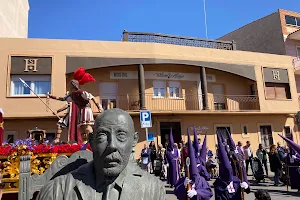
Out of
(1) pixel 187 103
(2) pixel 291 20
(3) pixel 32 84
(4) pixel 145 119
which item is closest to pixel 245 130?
(1) pixel 187 103

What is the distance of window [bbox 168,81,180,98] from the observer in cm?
1950

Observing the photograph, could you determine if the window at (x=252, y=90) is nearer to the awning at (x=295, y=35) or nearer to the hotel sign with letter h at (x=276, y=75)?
the hotel sign with letter h at (x=276, y=75)

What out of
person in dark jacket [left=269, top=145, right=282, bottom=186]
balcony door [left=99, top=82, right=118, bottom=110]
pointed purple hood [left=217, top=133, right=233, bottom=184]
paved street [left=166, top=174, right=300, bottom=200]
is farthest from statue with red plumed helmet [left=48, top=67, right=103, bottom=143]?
balcony door [left=99, top=82, right=118, bottom=110]

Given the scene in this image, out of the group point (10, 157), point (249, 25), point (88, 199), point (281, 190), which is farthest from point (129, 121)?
point (249, 25)

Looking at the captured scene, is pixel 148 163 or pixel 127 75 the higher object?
pixel 127 75

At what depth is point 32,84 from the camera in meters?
16.2

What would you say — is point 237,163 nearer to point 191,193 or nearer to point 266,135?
point 191,193

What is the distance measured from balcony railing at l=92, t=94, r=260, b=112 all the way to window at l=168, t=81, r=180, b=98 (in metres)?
0.34

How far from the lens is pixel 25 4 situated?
24.2 meters

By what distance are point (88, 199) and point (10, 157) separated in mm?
3491

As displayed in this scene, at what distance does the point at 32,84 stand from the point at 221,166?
1388 centimetres

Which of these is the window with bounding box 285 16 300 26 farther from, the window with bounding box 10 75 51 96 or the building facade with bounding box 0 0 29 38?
the building facade with bounding box 0 0 29 38

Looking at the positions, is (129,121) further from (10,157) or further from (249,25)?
(249,25)

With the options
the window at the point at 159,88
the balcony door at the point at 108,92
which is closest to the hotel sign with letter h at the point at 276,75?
the window at the point at 159,88
